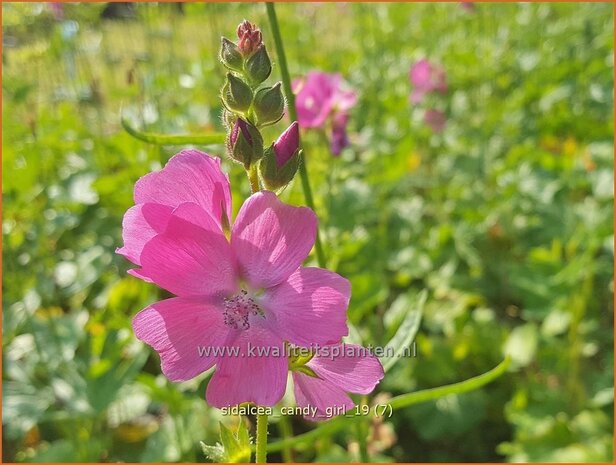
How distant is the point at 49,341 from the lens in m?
2.05

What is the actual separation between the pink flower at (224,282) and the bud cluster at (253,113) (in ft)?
0.16

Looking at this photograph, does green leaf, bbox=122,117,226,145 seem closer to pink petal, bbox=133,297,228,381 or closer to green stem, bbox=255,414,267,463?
pink petal, bbox=133,297,228,381

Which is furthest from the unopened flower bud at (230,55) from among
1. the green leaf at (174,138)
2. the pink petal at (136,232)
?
the pink petal at (136,232)

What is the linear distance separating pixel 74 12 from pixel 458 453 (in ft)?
8.20

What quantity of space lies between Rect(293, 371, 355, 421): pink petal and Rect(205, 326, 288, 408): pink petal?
10 cm

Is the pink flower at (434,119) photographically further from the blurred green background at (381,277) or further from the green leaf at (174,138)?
the green leaf at (174,138)

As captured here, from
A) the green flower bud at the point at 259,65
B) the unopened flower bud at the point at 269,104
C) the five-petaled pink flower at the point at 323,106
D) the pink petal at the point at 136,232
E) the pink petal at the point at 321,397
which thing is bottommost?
the pink petal at the point at 321,397

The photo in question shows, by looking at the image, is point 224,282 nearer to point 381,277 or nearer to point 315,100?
point 315,100

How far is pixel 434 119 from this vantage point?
136 inches

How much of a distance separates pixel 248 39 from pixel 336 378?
0.45 m

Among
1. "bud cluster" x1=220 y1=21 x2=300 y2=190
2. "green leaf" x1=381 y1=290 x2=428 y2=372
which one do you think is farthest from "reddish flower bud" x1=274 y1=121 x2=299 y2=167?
"green leaf" x1=381 y1=290 x2=428 y2=372

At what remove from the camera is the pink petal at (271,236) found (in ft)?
2.35

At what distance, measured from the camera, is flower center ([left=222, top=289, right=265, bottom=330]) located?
0.75 m

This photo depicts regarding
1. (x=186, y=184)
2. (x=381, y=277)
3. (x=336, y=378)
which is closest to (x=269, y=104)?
(x=186, y=184)
